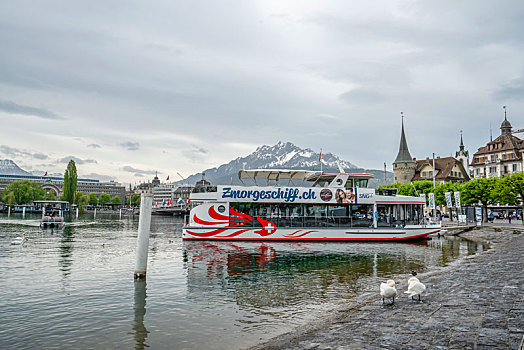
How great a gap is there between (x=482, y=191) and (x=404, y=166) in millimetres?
58513

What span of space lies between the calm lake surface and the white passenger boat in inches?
253

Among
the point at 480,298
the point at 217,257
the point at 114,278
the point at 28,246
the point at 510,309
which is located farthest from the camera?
the point at 28,246

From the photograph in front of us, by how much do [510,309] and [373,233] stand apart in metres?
25.5

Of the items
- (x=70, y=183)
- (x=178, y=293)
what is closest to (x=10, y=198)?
(x=70, y=183)

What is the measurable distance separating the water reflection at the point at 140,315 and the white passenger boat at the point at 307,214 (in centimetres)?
1755

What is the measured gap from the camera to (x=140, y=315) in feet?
41.5

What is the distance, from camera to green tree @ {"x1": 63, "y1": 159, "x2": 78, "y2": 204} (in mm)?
122688

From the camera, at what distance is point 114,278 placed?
18.4m

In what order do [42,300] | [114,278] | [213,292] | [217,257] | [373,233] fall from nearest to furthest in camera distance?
[42,300] < [213,292] < [114,278] < [217,257] < [373,233]

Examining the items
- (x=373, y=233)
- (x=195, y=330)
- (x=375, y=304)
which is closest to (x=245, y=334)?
(x=195, y=330)

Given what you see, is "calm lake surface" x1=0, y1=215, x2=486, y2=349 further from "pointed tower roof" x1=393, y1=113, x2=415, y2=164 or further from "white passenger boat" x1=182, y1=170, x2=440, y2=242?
"pointed tower roof" x1=393, y1=113, x2=415, y2=164

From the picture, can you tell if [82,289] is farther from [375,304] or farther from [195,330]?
[375,304]

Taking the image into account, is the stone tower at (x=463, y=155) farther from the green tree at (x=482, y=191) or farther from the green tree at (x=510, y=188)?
the green tree at (x=510, y=188)

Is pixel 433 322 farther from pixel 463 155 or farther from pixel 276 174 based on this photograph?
pixel 463 155
